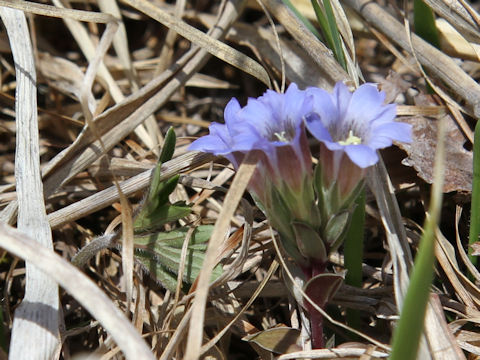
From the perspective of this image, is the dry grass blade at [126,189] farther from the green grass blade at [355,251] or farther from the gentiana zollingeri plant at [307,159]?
the green grass blade at [355,251]

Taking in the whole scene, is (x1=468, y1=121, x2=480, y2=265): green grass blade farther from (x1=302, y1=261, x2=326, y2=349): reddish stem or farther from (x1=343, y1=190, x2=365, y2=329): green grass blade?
(x1=302, y1=261, x2=326, y2=349): reddish stem

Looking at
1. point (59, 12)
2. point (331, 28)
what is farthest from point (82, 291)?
point (331, 28)

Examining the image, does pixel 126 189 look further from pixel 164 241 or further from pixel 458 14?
pixel 458 14

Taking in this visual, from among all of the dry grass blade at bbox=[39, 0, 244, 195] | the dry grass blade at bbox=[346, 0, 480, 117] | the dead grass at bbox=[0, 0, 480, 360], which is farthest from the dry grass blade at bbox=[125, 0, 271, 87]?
the dry grass blade at bbox=[346, 0, 480, 117]

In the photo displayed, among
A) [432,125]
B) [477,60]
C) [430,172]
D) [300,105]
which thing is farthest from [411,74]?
[300,105]

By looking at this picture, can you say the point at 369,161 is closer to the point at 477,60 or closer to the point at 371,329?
the point at 371,329

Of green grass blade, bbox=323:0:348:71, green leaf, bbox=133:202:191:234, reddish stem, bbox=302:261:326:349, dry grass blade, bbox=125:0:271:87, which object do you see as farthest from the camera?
dry grass blade, bbox=125:0:271:87
